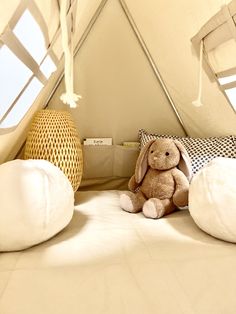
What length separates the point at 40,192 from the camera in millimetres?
950

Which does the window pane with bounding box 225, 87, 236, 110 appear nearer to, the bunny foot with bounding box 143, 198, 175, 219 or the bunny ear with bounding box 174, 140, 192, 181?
the bunny ear with bounding box 174, 140, 192, 181

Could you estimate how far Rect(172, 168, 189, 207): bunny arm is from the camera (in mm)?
1262

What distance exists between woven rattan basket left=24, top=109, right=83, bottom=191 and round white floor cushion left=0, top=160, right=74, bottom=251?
30 cm

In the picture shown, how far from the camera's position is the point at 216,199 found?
1.03m

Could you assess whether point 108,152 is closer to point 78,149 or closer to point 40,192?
point 78,149

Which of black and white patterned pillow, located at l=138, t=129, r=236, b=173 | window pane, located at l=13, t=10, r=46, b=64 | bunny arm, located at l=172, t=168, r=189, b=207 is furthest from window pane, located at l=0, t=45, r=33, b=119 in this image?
black and white patterned pillow, located at l=138, t=129, r=236, b=173

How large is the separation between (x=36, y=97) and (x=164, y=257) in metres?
0.84

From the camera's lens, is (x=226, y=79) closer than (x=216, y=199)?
No

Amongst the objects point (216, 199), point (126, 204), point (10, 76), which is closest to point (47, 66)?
point (10, 76)

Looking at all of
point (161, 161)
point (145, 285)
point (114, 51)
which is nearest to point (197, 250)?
point (145, 285)

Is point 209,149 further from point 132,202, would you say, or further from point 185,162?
point 132,202

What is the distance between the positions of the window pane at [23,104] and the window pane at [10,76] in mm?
89

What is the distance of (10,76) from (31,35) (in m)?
0.13

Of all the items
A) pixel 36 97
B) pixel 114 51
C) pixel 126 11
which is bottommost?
pixel 36 97
